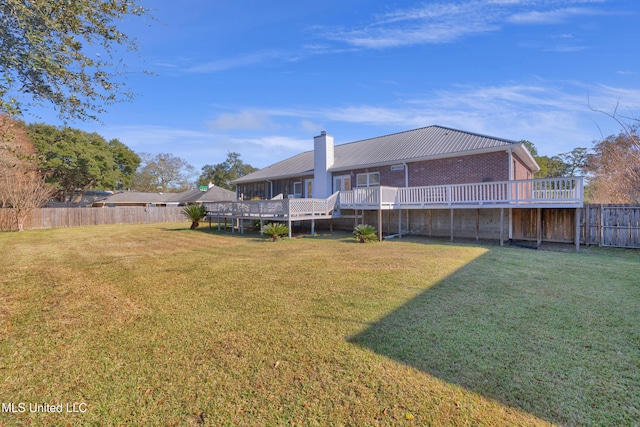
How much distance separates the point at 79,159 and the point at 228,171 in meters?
22.6

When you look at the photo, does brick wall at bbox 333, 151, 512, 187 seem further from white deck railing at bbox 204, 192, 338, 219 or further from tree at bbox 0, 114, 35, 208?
tree at bbox 0, 114, 35, 208

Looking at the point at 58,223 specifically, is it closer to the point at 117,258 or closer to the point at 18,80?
the point at 117,258

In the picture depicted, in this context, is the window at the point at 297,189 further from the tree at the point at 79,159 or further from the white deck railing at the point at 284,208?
Result: the tree at the point at 79,159

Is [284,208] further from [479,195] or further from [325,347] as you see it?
[325,347]

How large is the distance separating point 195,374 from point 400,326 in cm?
249

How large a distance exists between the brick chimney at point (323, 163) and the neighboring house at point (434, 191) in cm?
6

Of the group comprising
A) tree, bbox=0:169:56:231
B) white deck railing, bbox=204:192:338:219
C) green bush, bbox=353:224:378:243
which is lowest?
green bush, bbox=353:224:378:243

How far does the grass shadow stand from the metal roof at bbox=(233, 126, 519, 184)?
8.54 metres

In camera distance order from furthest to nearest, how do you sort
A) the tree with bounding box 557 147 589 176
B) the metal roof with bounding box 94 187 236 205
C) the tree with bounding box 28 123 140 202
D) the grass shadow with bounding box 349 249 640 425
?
the tree with bounding box 557 147 589 176 → the metal roof with bounding box 94 187 236 205 → the tree with bounding box 28 123 140 202 → the grass shadow with bounding box 349 249 640 425

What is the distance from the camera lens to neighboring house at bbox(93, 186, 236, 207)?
32.0 m

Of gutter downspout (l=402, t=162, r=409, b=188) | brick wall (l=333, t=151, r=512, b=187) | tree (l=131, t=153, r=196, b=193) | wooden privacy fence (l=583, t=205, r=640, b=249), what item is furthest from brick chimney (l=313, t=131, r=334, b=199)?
tree (l=131, t=153, r=196, b=193)

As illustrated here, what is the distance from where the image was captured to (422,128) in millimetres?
17984

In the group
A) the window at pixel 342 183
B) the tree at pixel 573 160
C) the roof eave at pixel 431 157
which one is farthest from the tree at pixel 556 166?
the window at pixel 342 183

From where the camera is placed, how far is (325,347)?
329 cm
